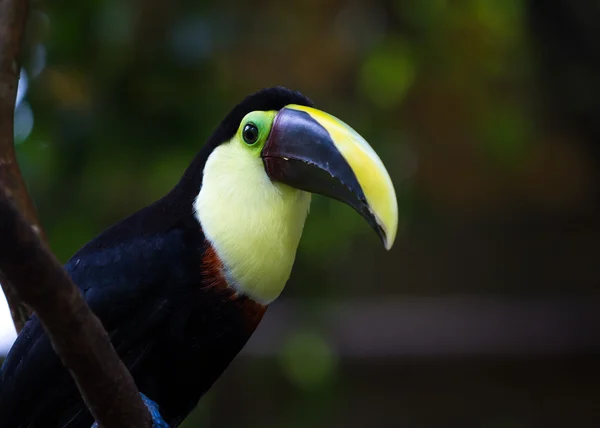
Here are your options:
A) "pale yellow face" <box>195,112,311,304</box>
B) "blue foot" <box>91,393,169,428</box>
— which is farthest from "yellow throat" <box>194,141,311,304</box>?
"blue foot" <box>91,393,169,428</box>

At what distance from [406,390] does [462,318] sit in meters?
0.47

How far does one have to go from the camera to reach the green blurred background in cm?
272

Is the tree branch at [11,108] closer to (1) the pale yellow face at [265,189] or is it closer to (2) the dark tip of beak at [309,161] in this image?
(1) the pale yellow face at [265,189]

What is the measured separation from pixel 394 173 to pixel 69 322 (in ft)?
7.33

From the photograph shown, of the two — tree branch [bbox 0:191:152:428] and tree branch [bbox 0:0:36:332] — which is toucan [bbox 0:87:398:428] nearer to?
tree branch [bbox 0:0:36:332]

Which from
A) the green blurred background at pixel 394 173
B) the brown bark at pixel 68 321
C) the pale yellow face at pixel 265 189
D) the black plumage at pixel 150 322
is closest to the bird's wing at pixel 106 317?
the black plumage at pixel 150 322

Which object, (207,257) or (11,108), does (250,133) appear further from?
(11,108)

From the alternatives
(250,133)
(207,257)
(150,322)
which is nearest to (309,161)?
(250,133)

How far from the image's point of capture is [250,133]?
6.89 ft

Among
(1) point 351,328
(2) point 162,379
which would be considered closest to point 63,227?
(2) point 162,379

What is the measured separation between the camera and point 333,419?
450cm

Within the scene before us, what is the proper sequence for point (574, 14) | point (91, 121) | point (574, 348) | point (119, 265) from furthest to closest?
1. point (574, 348)
2. point (574, 14)
3. point (91, 121)
4. point (119, 265)

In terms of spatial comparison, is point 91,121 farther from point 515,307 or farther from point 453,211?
point 515,307

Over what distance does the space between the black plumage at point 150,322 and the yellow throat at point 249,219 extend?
31 mm
